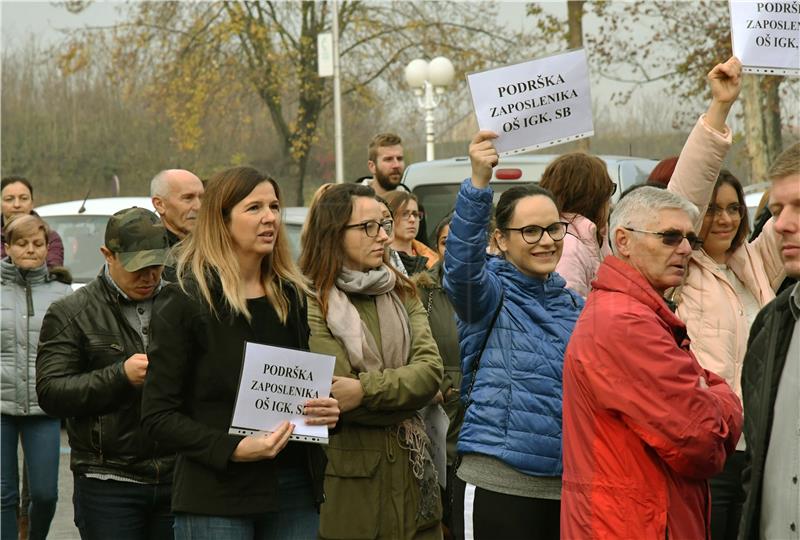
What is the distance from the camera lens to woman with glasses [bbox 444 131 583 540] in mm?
4555

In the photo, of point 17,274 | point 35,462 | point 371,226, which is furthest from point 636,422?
point 17,274

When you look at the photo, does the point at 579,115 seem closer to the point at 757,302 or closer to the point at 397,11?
the point at 757,302

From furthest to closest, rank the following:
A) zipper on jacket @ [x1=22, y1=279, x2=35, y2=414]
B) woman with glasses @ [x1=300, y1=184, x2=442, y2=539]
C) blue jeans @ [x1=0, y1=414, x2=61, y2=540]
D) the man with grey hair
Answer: zipper on jacket @ [x1=22, y1=279, x2=35, y2=414] → blue jeans @ [x1=0, y1=414, x2=61, y2=540] → the man with grey hair → woman with glasses @ [x1=300, y1=184, x2=442, y2=539]

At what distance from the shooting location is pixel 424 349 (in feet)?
16.9

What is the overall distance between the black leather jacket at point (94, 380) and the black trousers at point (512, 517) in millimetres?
1286

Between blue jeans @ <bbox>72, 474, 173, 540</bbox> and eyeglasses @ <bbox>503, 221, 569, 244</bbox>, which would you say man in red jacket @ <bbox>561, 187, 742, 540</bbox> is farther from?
blue jeans @ <bbox>72, 474, 173, 540</bbox>

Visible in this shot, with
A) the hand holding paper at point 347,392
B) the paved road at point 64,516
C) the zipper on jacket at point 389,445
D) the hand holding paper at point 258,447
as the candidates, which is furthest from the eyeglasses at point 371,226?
the paved road at point 64,516

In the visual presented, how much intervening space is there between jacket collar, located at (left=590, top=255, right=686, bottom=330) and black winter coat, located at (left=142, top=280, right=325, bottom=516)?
1183 millimetres

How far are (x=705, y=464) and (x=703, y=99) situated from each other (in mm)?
20062

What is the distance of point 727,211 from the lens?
526cm

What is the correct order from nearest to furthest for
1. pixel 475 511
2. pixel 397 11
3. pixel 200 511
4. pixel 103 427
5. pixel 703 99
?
1. pixel 200 511
2. pixel 475 511
3. pixel 103 427
4. pixel 703 99
5. pixel 397 11

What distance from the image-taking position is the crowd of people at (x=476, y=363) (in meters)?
Result: 3.76

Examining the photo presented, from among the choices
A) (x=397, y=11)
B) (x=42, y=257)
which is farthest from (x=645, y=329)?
(x=397, y=11)

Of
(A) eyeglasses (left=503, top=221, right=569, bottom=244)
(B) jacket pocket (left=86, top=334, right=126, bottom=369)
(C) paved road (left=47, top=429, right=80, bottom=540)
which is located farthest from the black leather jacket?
(C) paved road (left=47, top=429, right=80, bottom=540)
